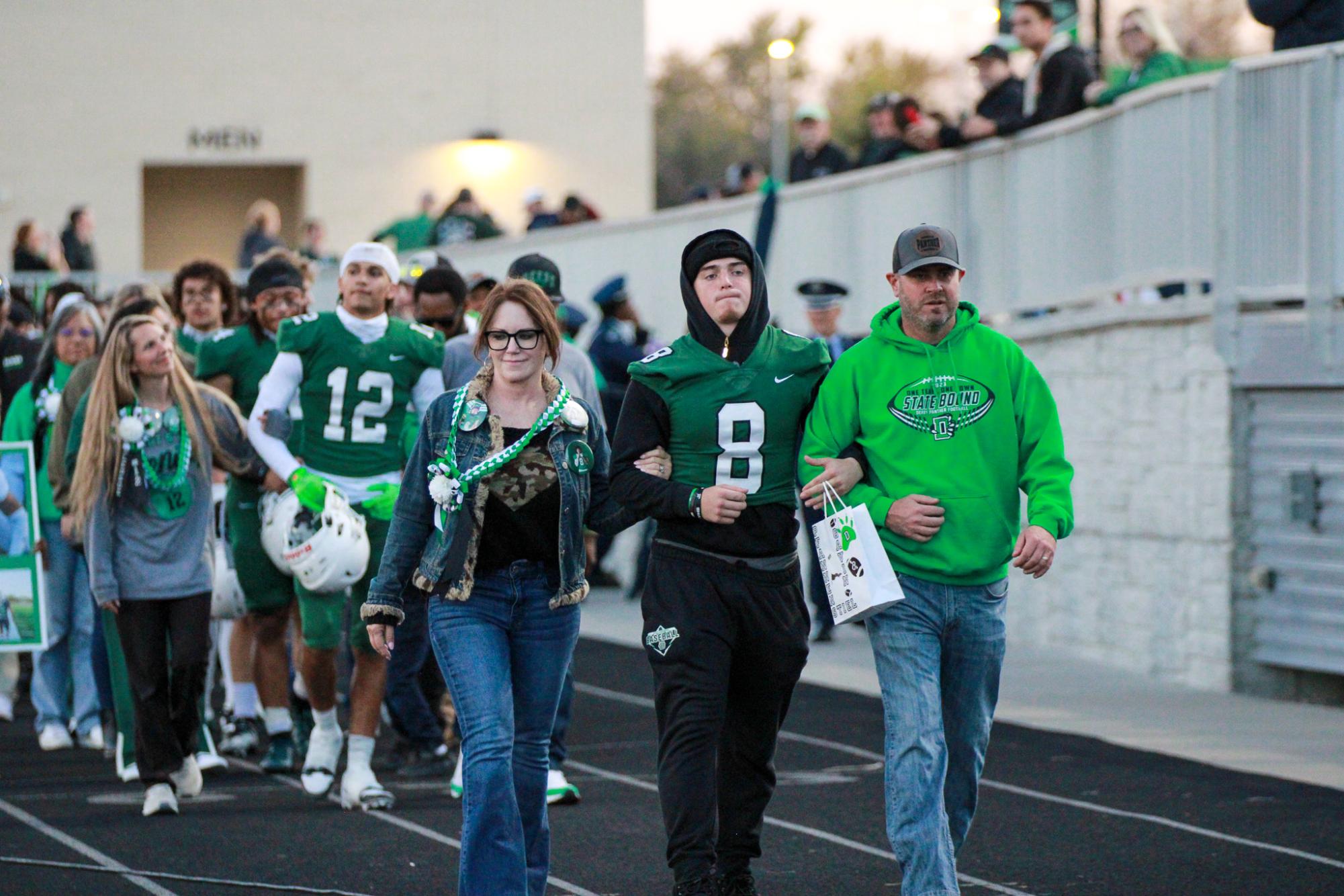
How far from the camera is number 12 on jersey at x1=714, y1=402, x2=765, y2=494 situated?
6590mm

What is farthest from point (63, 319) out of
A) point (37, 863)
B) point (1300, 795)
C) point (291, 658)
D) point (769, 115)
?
point (769, 115)

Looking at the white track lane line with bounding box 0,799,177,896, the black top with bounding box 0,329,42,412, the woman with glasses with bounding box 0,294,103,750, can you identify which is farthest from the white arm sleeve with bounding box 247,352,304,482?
the black top with bounding box 0,329,42,412

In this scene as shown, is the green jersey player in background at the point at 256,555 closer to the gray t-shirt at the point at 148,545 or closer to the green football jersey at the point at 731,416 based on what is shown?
the gray t-shirt at the point at 148,545

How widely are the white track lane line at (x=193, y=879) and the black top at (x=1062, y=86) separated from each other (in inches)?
351

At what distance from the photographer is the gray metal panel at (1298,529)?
38.0ft

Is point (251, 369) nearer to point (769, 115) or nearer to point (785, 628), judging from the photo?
A: point (785, 628)

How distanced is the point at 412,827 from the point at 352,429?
170cm

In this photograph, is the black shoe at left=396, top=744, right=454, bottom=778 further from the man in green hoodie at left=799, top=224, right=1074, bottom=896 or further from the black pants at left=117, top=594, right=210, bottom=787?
the man in green hoodie at left=799, top=224, right=1074, bottom=896

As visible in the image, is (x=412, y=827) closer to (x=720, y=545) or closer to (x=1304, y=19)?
(x=720, y=545)

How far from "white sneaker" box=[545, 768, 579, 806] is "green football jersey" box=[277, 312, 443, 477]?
148 centimetres

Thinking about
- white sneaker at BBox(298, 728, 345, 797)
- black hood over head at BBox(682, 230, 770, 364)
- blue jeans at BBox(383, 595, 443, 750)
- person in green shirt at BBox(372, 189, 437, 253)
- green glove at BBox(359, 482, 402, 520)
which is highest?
person in green shirt at BBox(372, 189, 437, 253)

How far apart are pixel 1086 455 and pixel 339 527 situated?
21.5 feet

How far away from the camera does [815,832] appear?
8297 millimetres

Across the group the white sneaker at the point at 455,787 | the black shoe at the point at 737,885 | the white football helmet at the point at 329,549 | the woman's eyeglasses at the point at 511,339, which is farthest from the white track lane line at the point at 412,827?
the woman's eyeglasses at the point at 511,339
